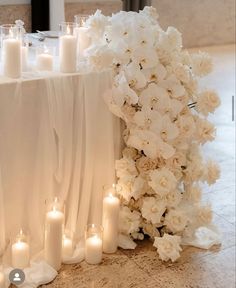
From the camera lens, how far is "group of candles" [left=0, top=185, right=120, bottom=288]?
2084 mm

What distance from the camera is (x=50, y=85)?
2.05 m

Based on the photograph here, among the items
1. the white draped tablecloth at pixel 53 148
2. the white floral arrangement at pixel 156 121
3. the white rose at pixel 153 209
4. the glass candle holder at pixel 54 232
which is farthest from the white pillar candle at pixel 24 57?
the white rose at pixel 153 209

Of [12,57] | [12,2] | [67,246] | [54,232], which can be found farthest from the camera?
[12,2]

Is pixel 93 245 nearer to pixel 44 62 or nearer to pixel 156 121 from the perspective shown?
pixel 156 121

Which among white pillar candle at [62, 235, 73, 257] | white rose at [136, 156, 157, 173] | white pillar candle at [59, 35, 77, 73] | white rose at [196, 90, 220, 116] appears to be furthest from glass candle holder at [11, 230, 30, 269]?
white rose at [196, 90, 220, 116]

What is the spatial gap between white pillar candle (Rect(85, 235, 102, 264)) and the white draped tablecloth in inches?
4.4

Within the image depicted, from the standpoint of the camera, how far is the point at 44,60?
6.97 feet

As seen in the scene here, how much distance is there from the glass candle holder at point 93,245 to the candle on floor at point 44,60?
2.15 ft

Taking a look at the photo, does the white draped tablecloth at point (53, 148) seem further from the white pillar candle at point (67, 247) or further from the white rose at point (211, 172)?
the white rose at point (211, 172)

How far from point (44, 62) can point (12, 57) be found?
6.6 inches

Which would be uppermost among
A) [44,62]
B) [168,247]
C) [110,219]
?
[44,62]

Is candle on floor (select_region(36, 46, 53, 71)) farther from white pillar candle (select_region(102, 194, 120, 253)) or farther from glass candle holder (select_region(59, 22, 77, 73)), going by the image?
white pillar candle (select_region(102, 194, 120, 253))

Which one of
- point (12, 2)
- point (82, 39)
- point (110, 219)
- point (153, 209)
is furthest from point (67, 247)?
point (12, 2)

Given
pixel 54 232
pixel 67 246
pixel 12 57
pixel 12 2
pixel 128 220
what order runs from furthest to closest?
1. pixel 12 2
2. pixel 128 220
3. pixel 67 246
4. pixel 54 232
5. pixel 12 57
